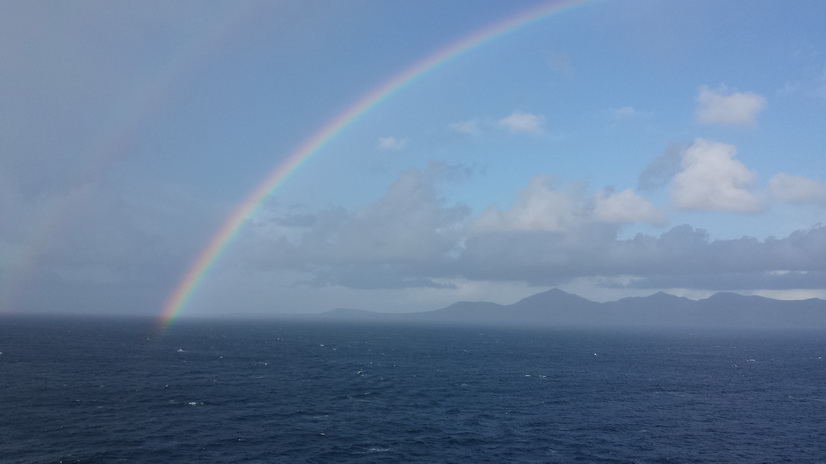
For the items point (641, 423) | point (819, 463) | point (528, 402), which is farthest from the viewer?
point (528, 402)

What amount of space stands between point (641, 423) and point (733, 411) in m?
31.3

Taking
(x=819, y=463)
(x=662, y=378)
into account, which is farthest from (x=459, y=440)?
(x=662, y=378)

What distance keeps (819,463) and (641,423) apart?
1123 inches

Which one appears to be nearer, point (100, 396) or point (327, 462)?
point (327, 462)

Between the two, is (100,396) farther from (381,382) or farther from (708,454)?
(708,454)

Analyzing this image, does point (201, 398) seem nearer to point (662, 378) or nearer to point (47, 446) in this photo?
point (47, 446)

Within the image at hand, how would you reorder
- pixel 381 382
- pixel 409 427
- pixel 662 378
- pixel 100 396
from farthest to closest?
1. pixel 662 378
2. pixel 381 382
3. pixel 100 396
4. pixel 409 427

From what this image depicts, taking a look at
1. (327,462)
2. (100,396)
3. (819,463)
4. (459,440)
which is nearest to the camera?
(327,462)

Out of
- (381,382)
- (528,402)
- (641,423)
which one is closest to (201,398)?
(381,382)

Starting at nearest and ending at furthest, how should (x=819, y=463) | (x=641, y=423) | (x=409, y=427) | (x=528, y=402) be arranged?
1. (x=819, y=463)
2. (x=409, y=427)
3. (x=641, y=423)
4. (x=528, y=402)

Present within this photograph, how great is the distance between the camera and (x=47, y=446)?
75250 mm

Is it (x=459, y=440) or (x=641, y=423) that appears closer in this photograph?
(x=459, y=440)

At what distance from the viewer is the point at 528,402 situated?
11838 centimetres

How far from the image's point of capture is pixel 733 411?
115062 mm
